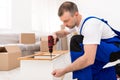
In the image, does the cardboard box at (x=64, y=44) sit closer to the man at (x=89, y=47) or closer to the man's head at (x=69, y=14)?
the man at (x=89, y=47)

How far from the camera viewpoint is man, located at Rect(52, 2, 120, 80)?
1.30 m

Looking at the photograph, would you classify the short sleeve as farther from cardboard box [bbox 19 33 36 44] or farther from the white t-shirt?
cardboard box [bbox 19 33 36 44]

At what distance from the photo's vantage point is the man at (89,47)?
1299mm

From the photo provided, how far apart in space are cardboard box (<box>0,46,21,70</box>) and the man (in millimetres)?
1855

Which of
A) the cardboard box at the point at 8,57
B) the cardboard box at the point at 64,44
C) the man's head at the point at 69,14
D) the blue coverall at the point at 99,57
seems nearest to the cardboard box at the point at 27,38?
the cardboard box at the point at 8,57

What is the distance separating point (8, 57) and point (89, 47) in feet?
6.94

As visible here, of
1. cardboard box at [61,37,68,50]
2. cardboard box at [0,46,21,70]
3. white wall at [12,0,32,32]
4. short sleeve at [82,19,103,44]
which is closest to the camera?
short sleeve at [82,19,103,44]

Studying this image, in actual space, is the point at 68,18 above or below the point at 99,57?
above

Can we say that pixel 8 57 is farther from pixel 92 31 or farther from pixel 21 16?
pixel 92 31

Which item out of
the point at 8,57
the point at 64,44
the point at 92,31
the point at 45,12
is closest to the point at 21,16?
the point at 45,12

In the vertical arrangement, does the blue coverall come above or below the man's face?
below

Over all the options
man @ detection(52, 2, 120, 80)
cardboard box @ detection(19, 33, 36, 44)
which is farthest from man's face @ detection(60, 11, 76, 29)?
cardboard box @ detection(19, 33, 36, 44)

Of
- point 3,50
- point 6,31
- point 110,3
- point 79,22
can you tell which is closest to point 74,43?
point 79,22

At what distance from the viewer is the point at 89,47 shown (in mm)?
1288
